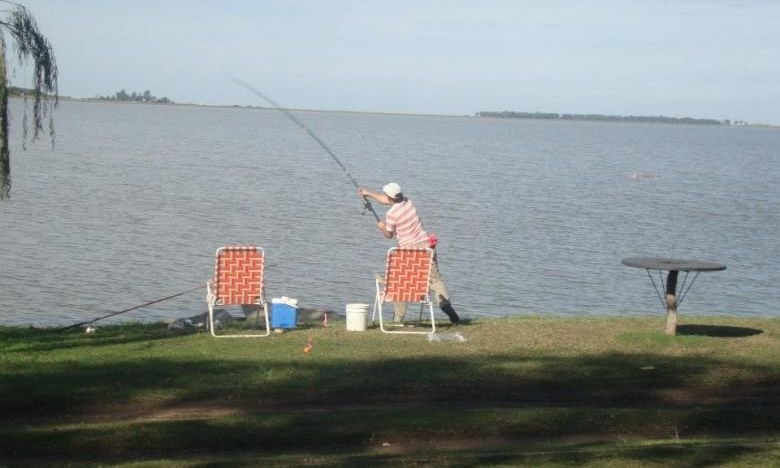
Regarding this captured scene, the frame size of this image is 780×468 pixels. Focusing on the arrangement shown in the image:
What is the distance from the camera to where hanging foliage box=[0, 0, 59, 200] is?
40.6ft

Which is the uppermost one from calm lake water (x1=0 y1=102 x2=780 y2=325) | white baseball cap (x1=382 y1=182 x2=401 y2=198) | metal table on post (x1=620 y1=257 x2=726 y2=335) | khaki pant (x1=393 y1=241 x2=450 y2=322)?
white baseball cap (x1=382 y1=182 x2=401 y2=198)

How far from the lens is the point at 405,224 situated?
1498cm

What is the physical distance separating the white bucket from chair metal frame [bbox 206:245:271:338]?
949mm

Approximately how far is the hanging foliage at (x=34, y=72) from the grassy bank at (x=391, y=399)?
1.93 metres

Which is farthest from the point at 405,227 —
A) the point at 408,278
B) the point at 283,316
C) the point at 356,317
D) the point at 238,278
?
the point at 238,278

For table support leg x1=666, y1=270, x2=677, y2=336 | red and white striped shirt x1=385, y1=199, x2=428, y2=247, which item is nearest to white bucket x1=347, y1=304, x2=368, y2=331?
red and white striped shirt x1=385, y1=199, x2=428, y2=247

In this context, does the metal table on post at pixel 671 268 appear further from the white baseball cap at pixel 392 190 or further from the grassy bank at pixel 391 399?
the white baseball cap at pixel 392 190

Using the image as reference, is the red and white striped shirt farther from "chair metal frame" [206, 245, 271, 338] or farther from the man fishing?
"chair metal frame" [206, 245, 271, 338]

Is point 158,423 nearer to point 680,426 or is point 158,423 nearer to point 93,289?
point 680,426

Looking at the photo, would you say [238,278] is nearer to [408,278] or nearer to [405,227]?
[408,278]

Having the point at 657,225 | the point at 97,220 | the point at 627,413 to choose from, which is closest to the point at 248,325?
the point at 627,413

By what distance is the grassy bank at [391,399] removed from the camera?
8812mm

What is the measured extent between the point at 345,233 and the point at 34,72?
2040 cm

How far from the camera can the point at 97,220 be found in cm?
3422
